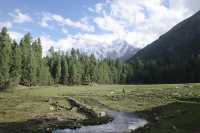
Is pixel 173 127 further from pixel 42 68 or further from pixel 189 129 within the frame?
pixel 42 68

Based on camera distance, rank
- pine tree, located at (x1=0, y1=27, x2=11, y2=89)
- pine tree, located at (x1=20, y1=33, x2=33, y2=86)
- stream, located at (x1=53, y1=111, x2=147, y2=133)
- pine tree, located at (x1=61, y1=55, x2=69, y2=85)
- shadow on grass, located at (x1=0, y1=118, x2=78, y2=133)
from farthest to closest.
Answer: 1. pine tree, located at (x1=61, y1=55, x2=69, y2=85)
2. pine tree, located at (x1=20, y1=33, x2=33, y2=86)
3. pine tree, located at (x1=0, y1=27, x2=11, y2=89)
4. stream, located at (x1=53, y1=111, x2=147, y2=133)
5. shadow on grass, located at (x1=0, y1=118, x2=78, y2=133)

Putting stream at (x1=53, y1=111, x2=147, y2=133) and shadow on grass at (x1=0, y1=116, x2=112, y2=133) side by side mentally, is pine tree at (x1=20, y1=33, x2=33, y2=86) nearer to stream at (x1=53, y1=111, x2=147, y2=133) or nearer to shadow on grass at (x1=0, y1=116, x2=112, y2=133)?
stream at (x1=53, y1=111, x2=147, y2=133)

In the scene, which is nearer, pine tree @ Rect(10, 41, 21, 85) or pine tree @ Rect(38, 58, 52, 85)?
pine tree @ Rect(10, 41, 21, 85)

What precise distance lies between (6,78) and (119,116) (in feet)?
177

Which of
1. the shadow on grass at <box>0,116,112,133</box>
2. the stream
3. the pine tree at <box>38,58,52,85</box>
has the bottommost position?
the stream

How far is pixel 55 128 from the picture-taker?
45.1 meters

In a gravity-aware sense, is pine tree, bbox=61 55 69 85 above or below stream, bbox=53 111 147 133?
above

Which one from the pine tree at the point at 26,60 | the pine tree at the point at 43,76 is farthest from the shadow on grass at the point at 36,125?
the pine tree at the point at 43,76

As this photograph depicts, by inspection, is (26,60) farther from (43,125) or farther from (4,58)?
(43,125)

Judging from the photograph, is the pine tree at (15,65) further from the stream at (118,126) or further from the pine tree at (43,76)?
the stream at (118,126)

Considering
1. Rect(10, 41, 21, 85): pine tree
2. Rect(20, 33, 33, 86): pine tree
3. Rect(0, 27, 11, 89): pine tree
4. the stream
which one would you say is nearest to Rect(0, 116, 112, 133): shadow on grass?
the stream

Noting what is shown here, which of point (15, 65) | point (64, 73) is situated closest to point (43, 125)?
point (15, 65)

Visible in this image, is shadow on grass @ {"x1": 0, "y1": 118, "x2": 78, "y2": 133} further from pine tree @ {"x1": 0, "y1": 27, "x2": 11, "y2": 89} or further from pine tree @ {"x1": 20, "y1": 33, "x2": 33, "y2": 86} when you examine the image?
pine tree @ {"x1": 20, "y1": 33, "x2": 33, "y2": 86}

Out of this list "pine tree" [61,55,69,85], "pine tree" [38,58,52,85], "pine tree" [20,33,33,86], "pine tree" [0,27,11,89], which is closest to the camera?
"pine tree" [0,27,11,89]
